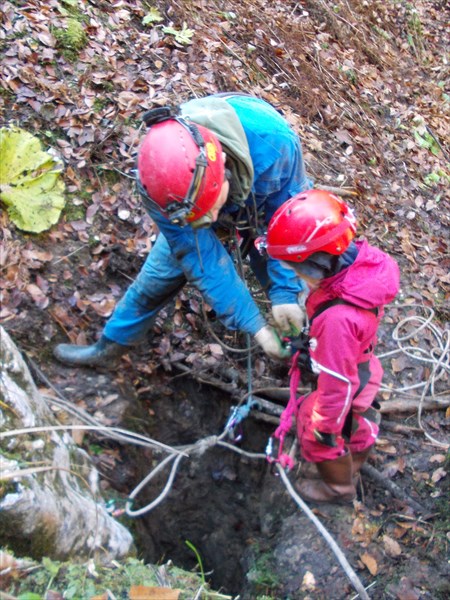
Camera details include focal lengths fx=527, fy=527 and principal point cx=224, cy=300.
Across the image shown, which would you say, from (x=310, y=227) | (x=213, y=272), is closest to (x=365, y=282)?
(x=310, y=227)

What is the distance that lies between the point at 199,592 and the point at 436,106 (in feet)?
24.1

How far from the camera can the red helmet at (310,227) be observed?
2518 mm

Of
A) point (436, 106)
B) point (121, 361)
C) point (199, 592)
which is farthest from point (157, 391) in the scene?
point (436, 106)

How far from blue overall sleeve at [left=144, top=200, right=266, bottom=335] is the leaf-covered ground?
1.10m

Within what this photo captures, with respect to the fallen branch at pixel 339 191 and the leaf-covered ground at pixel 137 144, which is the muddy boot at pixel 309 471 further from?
the fallen branch at pixel 339 191

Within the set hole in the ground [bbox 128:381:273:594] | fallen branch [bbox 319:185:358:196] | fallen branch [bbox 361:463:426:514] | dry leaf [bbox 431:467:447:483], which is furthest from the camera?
fallen branch [bbox 319:185:358:196]

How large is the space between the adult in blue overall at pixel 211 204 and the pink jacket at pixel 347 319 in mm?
451

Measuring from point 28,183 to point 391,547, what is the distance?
140 inches

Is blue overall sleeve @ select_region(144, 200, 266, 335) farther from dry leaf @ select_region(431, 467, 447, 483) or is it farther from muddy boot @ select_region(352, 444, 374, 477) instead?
dry leaf @ select_region(431, 467, 447, 483)

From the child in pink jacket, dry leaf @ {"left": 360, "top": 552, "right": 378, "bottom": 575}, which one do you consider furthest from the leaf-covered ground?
the child in pink jacket

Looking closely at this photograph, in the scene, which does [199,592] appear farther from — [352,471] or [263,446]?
[263,446]

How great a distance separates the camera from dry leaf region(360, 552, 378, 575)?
3.14 m

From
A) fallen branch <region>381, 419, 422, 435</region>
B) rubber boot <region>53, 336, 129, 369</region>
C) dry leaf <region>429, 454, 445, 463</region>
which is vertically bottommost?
rubber boot <region>53, 336, 129, 369</region>

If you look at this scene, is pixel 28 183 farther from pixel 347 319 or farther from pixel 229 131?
pixel 347 319
